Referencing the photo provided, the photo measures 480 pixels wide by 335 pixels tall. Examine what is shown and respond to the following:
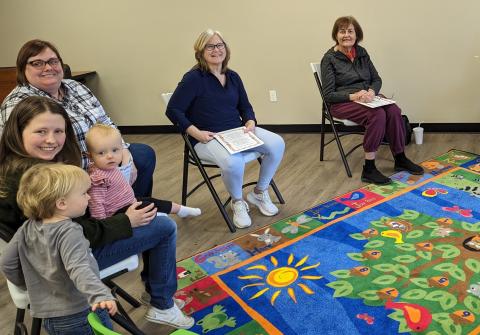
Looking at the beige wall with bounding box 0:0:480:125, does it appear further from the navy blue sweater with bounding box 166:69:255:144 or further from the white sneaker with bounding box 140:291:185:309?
the white sneaker with bounding box 140:291:185:309

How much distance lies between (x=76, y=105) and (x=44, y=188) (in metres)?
0.99

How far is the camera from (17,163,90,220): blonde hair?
1284 millimetres

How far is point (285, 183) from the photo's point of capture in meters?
3.21

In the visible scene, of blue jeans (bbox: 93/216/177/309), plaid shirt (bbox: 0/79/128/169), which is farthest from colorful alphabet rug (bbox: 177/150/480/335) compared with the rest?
plaid shirt (bbox: 0/79/128/169)

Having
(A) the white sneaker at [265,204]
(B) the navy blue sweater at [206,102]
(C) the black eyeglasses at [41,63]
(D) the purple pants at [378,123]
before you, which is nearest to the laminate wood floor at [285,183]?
(A) the white sneaker at [265,204]

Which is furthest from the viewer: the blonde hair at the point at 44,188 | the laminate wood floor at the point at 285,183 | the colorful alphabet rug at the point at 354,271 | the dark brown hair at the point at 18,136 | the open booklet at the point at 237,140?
the open booklet at the point at 237,140

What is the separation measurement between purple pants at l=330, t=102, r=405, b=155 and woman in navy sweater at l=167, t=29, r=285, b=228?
2.34 ft

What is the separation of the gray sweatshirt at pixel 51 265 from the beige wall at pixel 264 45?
10.6 ft

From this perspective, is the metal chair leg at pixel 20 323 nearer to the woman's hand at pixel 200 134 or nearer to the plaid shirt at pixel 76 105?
the plaid shirt at pixel 76 105

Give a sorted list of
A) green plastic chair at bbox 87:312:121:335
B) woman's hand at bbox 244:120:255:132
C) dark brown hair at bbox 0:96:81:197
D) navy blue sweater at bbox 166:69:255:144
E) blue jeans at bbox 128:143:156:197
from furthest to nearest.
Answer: woman's hand at bbox 244:120:255:132, navy blue sweater at bbox 166:69:255:144, blue jeans at bbox 128:143:156:197, dark brown hair at bbox 0:96:81:197, green plastic chair at bbox 87:312:121:335

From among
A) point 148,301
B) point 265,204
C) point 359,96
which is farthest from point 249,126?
point 148,301

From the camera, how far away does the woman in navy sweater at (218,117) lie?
8.41 feet

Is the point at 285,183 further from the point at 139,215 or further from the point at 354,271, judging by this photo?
the point at 139,215

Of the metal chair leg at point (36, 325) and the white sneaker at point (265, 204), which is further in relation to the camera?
the white sneaker at point (265, 204)
